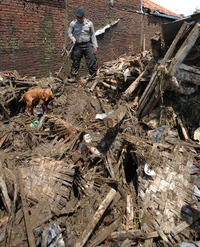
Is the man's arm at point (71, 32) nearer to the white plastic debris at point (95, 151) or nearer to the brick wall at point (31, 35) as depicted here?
the brick wall at point (31, 35)

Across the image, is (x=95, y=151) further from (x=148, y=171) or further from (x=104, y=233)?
(x=104, y=233)

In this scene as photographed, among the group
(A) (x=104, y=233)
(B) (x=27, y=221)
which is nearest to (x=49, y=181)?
(B) (x=27, y=221)

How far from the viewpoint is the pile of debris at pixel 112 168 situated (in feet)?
11.4

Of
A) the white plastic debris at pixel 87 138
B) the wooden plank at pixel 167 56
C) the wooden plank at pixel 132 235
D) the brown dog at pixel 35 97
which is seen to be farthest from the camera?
the brown dog at pixel 35 97

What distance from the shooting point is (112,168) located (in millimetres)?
4469

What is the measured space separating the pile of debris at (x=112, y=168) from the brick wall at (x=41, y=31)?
6.65ft

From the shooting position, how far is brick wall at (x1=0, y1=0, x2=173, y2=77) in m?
7.40

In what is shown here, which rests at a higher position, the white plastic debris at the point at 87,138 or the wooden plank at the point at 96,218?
the white plastic debris at the point at 87,138

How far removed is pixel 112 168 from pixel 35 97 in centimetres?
315

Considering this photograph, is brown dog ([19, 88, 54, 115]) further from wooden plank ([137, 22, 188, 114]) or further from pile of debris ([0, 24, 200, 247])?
wooden plank ([137, 22, 188, 114])

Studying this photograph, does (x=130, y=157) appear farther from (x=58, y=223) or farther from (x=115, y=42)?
(x=115, y=42)

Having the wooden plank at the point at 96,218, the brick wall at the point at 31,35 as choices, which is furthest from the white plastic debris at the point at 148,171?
the brick wall at the point at 31,35

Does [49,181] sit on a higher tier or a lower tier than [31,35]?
lower

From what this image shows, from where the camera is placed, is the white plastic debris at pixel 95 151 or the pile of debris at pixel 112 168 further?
the white plastic debris at pixel 95 151
